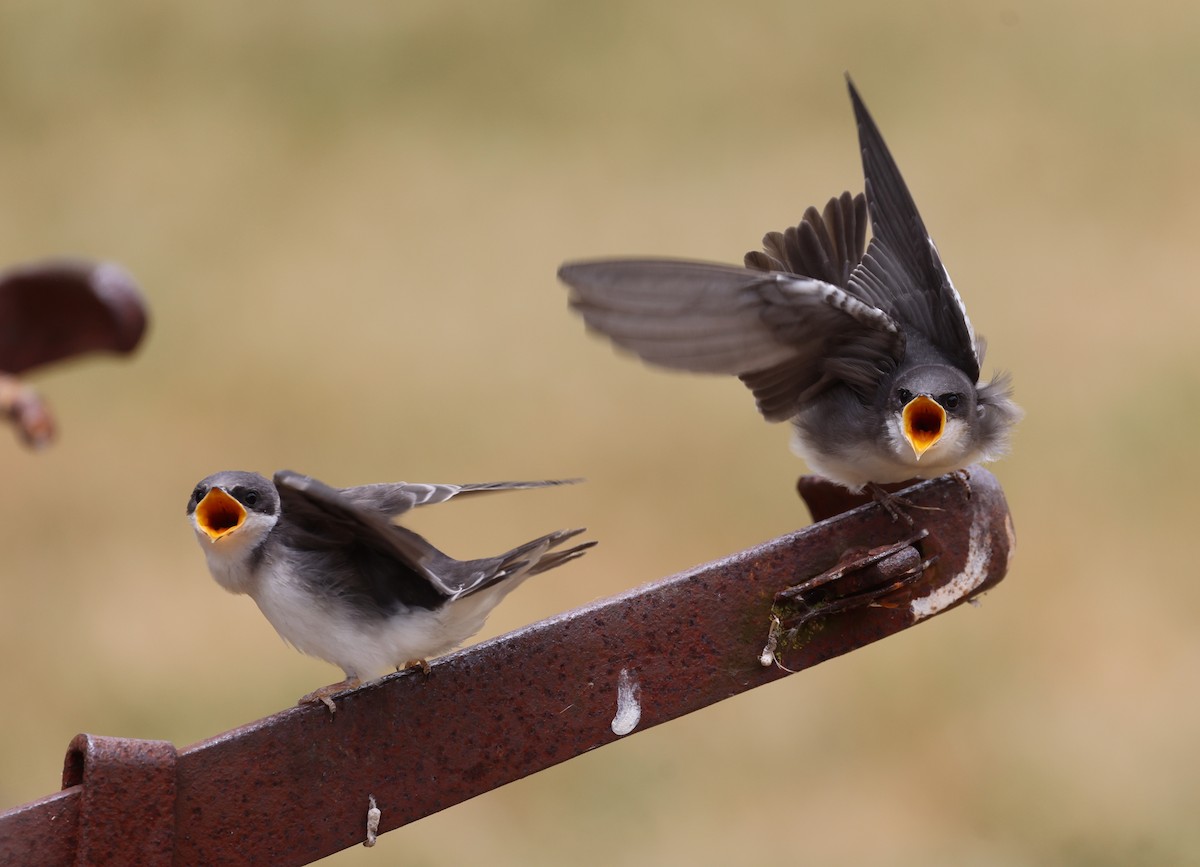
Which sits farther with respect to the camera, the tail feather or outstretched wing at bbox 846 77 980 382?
outstretched wing at bbox 846 77 980 382

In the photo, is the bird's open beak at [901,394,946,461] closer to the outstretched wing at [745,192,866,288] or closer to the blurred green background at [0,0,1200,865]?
the outstretched wing at [745,192,866,288]

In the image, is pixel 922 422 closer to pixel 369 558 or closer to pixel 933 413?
pixel 933 413

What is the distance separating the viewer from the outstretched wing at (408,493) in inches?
78.1

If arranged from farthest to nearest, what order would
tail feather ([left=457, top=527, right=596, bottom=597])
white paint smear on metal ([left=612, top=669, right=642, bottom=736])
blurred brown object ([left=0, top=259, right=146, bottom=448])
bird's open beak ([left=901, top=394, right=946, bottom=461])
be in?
1. bird's open beak ([left=901, top=394, right=946, bottom=461])
2. tail feather ([left=457, top=527, right=596, bottom=597])
3. blurred brown object ([left=0, top=259, right=146, bottom=448])
4. white paint smear on metal ([left=612, top=669, right=642, bottom=736])

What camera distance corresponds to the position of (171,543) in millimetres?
5328

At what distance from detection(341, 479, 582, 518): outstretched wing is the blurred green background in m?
2.42

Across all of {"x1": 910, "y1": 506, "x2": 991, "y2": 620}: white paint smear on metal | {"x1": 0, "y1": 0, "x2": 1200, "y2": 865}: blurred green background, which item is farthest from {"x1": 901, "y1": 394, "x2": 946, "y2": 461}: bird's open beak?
{"x1": 0, "y1": 0, "x2": 1200, "y2": 865}: blurred green background

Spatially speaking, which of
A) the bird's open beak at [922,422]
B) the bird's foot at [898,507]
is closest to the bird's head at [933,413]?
the bird's open beak at [922,422]

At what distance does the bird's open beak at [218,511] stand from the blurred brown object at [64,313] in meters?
0.30

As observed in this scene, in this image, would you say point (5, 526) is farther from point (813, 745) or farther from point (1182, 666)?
point (1182, 666)

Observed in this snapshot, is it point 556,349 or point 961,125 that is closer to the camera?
point 556,349

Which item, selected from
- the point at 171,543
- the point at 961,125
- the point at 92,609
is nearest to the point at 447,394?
the point at 171,543

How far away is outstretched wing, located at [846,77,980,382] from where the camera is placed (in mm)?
2359

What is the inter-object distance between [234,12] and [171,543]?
3220mm
